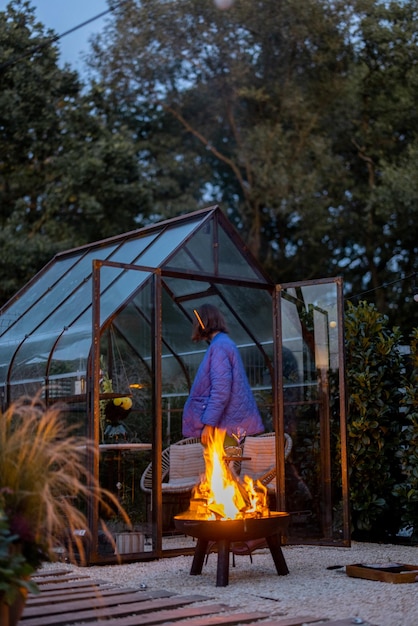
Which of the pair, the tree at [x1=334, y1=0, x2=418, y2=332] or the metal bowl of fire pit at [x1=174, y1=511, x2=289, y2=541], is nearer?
the metal bowl of fire pit at [x1=174, y1=511, x2=289, y2=541]

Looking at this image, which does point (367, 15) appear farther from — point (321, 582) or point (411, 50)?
point (321, 582)

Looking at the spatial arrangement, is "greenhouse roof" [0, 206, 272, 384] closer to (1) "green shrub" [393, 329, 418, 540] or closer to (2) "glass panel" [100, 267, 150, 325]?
(2) "glass panel" [100, 267, 150, 325]

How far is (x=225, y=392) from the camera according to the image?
248 inches

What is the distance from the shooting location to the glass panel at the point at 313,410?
7152mm

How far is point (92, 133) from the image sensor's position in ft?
51.6

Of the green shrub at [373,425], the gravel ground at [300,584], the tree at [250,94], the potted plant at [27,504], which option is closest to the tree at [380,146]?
the tree at [250,94]

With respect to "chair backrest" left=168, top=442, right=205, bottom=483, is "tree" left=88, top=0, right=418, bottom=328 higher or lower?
higher

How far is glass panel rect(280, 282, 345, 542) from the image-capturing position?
23.5ft

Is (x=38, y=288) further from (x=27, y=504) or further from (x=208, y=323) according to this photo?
(x=27, y=504)

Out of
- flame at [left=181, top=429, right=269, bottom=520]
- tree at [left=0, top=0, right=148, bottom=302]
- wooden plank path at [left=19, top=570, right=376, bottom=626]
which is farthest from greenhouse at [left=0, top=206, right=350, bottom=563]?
tree at [left=0, top=0, right=148, bottom=302]

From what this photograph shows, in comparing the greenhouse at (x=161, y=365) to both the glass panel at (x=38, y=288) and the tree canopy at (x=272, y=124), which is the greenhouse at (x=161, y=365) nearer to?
the glass panel at (x=38, y=288)

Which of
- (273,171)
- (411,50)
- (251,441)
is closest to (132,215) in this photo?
(273,171)

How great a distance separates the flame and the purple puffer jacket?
0.50 metres

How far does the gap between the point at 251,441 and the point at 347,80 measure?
11.3 meters
